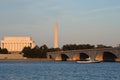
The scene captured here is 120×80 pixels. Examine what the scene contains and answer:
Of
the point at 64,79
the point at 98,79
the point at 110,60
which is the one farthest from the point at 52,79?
the point at 110,60

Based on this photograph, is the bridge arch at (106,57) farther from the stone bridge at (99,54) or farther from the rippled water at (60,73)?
the rippled water at (60,73)

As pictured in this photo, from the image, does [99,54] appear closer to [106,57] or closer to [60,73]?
[106,57]

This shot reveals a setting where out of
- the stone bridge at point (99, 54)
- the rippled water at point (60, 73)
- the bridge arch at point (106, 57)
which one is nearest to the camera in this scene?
the rippled water at point (60, 73)

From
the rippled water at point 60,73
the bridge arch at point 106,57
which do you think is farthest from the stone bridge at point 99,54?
the rippled water at point 60,73

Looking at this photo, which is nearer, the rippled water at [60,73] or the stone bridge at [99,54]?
the rippled water at [60,73]

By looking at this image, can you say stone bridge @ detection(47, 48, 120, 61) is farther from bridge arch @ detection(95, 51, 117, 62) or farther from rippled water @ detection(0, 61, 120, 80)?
rippled water @ detection(0, 61, 120, 80)

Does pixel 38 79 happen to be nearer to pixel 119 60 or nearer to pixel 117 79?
pixel 117 79

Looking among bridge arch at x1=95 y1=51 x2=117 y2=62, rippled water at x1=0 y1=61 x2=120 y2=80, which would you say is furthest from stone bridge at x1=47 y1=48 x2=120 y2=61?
rippled water at x1=0 y1=61 x2=120 y2=80

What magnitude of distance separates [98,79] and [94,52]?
3792 inches

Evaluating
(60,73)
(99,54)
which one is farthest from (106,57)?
(60,73)

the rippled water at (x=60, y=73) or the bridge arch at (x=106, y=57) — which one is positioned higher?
the bridge arch at (x=106, y=57)

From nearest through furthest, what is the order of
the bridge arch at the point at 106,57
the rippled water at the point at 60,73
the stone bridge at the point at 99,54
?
the rippled water at the point at 60,73, the stone bridge at the point at 99,54, the bridge arch at the point at 106,57

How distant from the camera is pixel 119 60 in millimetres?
158250

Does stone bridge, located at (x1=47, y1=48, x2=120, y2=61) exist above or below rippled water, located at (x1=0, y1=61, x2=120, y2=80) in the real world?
above
